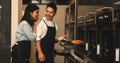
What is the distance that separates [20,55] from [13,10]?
1.25m

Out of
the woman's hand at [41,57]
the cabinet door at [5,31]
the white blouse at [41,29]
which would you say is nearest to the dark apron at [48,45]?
the white blouse at [41,29]

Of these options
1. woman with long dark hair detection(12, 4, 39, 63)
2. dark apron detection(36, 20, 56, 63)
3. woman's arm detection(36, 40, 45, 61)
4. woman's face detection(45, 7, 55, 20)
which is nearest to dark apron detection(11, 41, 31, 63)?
woman with long dark hair detection(12, 4, 39, 63)

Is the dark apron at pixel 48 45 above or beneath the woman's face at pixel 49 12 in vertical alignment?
beneath

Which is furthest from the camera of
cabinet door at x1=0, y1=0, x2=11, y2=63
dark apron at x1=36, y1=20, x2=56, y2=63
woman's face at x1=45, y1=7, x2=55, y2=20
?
cabinet door at x1=0, y1=0, x2=11, y2=63

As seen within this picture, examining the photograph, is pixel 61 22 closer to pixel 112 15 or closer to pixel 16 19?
pixel 16 19

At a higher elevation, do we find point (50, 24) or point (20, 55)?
point (50, 24)

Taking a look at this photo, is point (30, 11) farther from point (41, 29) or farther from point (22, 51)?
point (22, 51)

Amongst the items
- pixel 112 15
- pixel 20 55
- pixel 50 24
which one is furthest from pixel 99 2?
pixel 112 15

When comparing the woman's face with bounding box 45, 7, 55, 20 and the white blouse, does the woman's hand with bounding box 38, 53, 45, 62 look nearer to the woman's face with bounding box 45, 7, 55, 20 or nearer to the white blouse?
the white blouse

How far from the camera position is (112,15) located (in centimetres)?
228

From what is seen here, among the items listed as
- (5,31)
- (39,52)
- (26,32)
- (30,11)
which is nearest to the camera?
(39,52)

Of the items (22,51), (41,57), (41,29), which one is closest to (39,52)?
(41,57)

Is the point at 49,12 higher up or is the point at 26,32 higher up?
the point at 49,12

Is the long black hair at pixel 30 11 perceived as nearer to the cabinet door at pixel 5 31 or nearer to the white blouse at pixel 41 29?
the white blouse at pixel 41 29
